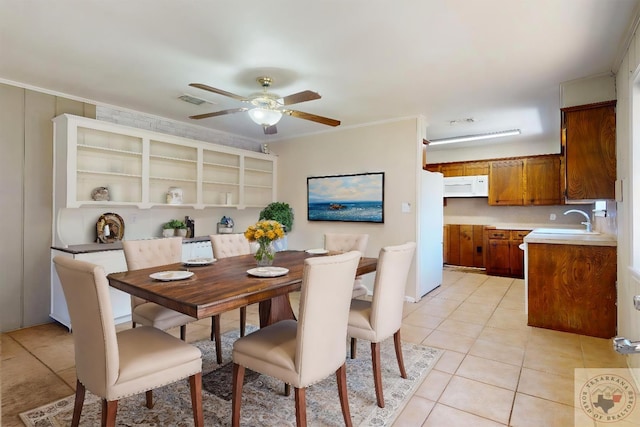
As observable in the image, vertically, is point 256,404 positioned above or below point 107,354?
below

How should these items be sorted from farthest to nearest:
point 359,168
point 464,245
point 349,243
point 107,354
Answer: point 464,245, point 359,168, point 349,243, point 107,354

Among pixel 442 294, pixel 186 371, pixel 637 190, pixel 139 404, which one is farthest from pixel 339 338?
pixel 442 294

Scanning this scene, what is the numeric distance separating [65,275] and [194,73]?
7.11ft

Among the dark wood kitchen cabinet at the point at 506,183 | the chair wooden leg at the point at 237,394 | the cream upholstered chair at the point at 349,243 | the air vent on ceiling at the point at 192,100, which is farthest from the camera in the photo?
the dark wood kitchen cabinet at the point at 506,183

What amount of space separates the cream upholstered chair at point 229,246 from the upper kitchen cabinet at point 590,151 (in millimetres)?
3180

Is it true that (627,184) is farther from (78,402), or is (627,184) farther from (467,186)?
(467,186)

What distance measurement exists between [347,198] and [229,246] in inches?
87.7

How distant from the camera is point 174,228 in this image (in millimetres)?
4633

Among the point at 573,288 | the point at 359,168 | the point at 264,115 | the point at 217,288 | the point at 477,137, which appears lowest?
the point at 573,288

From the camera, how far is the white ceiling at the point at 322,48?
2182 mm

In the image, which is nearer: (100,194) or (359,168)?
(100,194)

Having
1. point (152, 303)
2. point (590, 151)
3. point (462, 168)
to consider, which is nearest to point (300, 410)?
point (152, 303)

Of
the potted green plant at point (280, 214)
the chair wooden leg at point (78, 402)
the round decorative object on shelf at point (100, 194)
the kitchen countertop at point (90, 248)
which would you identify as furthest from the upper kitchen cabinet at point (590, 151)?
the round decorative object on shelf at point (100, 194)

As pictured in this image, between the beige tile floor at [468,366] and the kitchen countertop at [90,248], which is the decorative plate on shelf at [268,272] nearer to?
the beige tile floor at [468,366]
